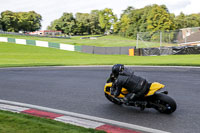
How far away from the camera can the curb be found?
4664 mm

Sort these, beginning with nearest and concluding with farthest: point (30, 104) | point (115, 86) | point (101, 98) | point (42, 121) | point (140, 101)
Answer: point (42, 121), point (140, 101), point (115, 86), point (30, 104), point (101, 98)

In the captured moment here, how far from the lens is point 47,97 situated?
7707 mm

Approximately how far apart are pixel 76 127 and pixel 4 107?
2.87 m

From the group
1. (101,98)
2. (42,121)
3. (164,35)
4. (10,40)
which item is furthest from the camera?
(10,40)

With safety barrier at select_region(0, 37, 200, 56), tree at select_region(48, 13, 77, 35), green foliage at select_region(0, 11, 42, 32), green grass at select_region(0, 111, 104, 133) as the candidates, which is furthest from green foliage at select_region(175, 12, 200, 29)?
green grass at select_region(0, 111, 104, 133)

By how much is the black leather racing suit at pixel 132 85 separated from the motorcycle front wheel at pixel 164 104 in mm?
352

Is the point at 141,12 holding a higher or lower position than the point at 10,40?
higher

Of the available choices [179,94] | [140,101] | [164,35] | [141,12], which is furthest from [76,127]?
[141,12]

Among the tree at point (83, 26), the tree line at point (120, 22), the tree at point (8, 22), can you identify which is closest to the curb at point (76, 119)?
the tree line at point (120, 22)

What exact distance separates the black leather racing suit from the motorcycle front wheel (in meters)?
0.35

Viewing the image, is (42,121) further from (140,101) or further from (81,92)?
(81,92)

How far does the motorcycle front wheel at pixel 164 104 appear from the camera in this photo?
557cm

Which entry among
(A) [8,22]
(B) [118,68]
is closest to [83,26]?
(A) [8,22]

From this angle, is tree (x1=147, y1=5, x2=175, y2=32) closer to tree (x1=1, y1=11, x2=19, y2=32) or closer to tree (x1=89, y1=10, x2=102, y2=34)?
tree (x1=89, y1=10, x2=102, y2=34)
